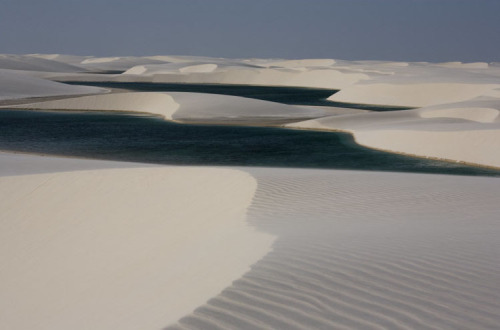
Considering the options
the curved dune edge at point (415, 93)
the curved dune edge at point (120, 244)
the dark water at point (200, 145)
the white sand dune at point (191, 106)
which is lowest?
the curved dune edge at point (120, 244)

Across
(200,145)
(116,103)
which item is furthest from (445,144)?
(116,103)

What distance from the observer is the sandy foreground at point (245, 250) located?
407cm

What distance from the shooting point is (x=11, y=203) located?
1070 cm

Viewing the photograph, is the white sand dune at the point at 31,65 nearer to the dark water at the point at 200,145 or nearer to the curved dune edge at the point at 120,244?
the dark water at the point at 200,145

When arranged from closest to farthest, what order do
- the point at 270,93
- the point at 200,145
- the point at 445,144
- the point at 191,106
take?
1. the point at 445,144
2. the point at 200,145
3. the point at 191,106
4. the point at 270,93

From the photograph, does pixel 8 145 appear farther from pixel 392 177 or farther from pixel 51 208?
pixel 392 177

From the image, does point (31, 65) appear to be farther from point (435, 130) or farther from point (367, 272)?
point (367, 272)

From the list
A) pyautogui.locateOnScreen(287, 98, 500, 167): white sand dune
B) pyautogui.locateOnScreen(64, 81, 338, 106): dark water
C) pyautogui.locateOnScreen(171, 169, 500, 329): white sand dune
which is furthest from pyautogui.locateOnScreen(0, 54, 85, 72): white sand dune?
pyautogui.locateOnScreen(171, 169, 500, 329): white sand dune

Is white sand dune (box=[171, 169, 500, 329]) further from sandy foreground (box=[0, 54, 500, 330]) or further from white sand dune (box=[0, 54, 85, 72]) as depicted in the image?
white sand dune (box=[0, 54, 85, 72])

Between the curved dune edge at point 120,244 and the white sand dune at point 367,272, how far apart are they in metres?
0.27

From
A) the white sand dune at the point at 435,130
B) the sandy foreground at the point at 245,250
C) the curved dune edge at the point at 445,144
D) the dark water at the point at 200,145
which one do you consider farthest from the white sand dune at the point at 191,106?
the sandy foreground at the point at 245,250

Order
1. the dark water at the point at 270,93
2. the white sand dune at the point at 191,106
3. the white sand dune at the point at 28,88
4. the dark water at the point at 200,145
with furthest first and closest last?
the dark water at the point at 270,93, the white sand dune at the point at 28,88, the white sand dune at the point at 191,106, the dark water at the point at 200,145

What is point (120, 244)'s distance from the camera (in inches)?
325

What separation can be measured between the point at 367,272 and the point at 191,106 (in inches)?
1287
